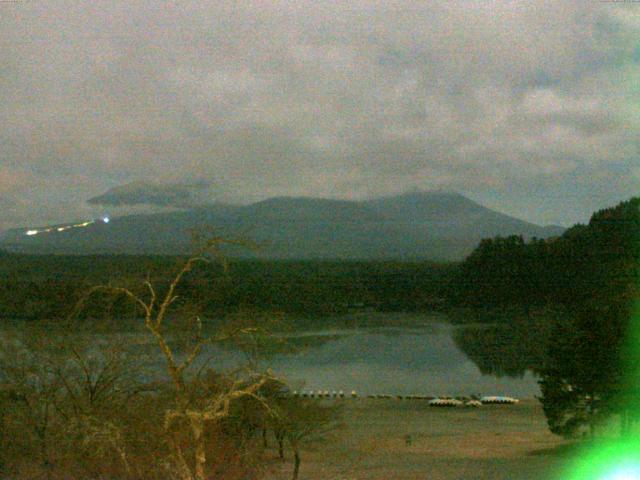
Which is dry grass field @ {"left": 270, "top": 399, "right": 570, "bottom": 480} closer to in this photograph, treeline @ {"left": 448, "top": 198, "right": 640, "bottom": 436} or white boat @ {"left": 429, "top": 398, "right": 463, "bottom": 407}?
white boat @ {"left": 429, "top": 398, "right": 463, "bottom": 407}

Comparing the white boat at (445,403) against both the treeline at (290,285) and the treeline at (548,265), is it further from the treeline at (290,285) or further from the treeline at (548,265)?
the treeline at (548,265)

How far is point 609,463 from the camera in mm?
16328

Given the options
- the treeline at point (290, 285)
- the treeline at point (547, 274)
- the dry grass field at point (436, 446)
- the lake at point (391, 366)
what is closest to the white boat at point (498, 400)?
the dry grass field at point (436, 446)

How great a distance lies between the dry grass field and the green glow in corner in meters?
0.58

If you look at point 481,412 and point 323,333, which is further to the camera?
point 323,333

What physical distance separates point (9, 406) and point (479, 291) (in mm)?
72502

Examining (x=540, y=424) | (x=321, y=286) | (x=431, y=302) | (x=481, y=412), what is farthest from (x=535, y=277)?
(x=540, y=424)

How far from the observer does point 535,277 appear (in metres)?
79.2

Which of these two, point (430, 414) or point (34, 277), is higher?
point (34, 277)

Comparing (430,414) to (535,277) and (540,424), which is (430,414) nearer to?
(540,424)

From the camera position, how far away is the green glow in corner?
1391cm

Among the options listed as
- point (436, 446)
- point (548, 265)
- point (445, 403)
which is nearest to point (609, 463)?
point (436, 446)

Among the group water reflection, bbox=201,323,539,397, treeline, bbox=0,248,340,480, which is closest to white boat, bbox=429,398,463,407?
water reflection, bbox=201,323,539,397

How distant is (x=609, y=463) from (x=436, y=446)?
9.68 m
